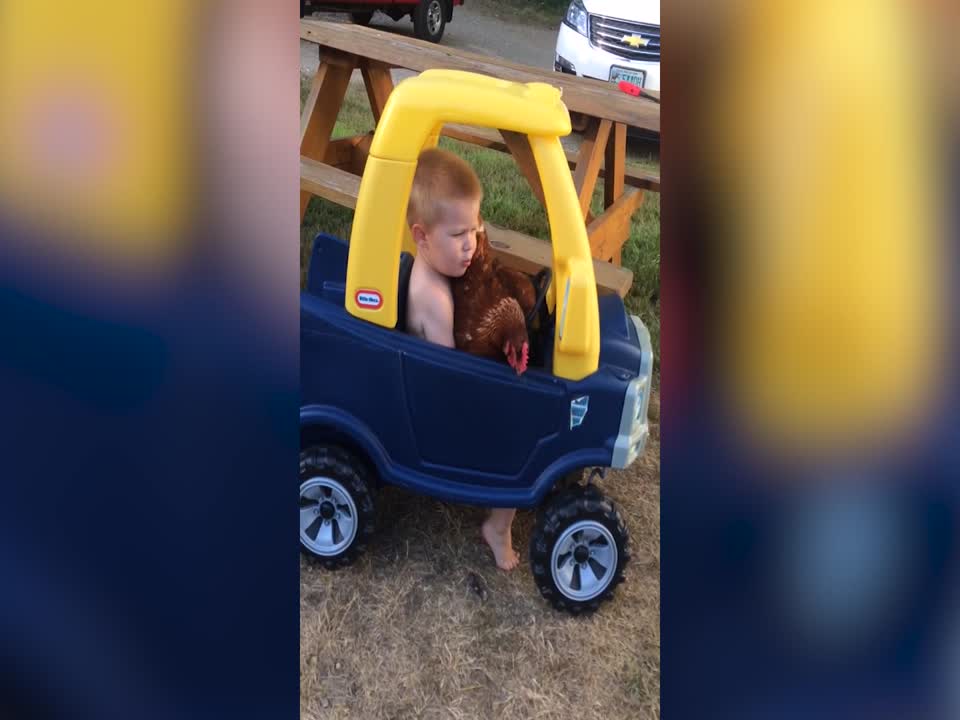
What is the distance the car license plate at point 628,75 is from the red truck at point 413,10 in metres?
0.24

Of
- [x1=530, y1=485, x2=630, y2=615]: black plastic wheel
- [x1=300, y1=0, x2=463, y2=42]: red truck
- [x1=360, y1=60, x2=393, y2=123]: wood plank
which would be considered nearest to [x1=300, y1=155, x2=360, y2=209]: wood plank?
[x1=360, y1=60, x2=393, y2=123]: wood plank

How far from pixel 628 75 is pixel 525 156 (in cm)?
38

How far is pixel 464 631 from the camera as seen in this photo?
1.13 m

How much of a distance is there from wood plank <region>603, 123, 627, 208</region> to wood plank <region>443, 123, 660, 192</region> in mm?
30

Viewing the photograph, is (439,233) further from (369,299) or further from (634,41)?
(634,41)

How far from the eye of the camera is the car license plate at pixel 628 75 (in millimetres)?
1241

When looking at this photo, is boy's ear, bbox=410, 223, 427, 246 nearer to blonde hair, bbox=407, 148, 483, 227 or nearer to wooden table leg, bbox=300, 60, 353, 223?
blonde hair, bbox=407, 148, 483, 227

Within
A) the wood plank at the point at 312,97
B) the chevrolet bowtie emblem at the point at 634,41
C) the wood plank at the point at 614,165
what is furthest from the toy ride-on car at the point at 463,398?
the wood plank at the point at 614,165

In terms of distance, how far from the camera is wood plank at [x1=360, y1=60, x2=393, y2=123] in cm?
148

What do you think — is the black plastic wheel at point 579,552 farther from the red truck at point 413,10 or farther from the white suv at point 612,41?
the red truck at point 413,10
